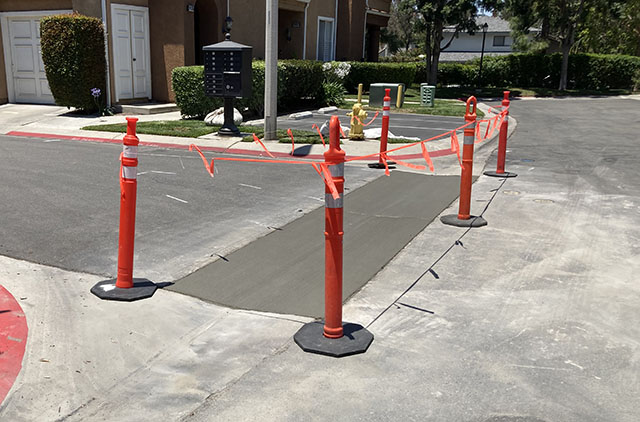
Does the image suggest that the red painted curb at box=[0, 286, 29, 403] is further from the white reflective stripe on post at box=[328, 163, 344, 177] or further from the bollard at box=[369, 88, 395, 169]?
the bollard at box=[369, 88, 395, 169]

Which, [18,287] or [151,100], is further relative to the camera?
[151,100]

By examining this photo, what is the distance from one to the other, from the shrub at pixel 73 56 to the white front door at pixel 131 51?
0.61 m

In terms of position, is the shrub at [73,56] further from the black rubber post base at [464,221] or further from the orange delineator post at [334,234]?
the orange delineator post at [334,234]

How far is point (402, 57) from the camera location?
4962 cm

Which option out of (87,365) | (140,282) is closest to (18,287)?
(140,282)

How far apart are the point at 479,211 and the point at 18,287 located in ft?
18.0

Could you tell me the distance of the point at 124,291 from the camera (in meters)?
5.05

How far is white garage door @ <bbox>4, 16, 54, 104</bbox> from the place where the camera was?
62.4 ft

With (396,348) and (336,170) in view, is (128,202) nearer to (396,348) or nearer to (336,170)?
(336,170)

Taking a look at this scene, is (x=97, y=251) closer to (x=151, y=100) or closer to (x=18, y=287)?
(x=18, y=287)

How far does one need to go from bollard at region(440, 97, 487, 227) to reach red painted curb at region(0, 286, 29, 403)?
4745 millimetres

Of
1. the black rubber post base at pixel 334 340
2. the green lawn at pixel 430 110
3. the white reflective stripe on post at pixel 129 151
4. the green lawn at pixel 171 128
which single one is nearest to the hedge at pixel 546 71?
the green lawn at pixel 430 110

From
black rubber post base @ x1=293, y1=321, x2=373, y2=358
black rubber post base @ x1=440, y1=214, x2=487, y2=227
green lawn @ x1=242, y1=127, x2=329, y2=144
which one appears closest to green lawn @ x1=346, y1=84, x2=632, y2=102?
green lawn @ x1=242, y1=127, x2=329, y2=144

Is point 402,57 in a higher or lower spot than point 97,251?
higher
